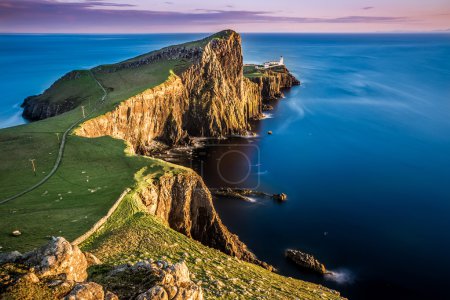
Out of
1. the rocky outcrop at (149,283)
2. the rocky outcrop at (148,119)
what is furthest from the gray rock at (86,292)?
the rocky outcrop at (148,119)

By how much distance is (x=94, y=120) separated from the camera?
99.5 metres

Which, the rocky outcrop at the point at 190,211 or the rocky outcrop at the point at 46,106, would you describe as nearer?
the rocky outcrop at the point at 190,211

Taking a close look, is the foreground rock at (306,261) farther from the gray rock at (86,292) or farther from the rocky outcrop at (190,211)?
the gray rock at (86,292)

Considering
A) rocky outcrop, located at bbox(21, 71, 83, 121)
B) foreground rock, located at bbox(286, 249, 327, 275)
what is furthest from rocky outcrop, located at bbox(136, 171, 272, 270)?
rocky outcrop, located at bbox(21, 71, 83, 121)

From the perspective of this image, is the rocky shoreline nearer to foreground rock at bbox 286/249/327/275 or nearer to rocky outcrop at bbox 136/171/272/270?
rocky outcrop at bbox 136/171/272/270

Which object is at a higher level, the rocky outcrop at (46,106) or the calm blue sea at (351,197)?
the rocky outcrop at (46,106)

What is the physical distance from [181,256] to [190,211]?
21.2 metres

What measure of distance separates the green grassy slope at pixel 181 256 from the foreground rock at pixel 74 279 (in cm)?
933

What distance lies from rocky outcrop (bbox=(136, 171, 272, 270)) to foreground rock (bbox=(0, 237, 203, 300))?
33.1 m

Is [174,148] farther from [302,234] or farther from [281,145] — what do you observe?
[302,234]

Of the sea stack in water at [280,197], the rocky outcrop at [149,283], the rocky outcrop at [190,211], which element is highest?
the rocky outcrop at [149,283]

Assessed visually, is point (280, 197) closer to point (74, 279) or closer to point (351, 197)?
point (351, 197)

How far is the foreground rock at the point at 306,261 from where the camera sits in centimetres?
6266

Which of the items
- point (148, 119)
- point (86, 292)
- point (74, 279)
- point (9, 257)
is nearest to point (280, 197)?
point (148, 119)
